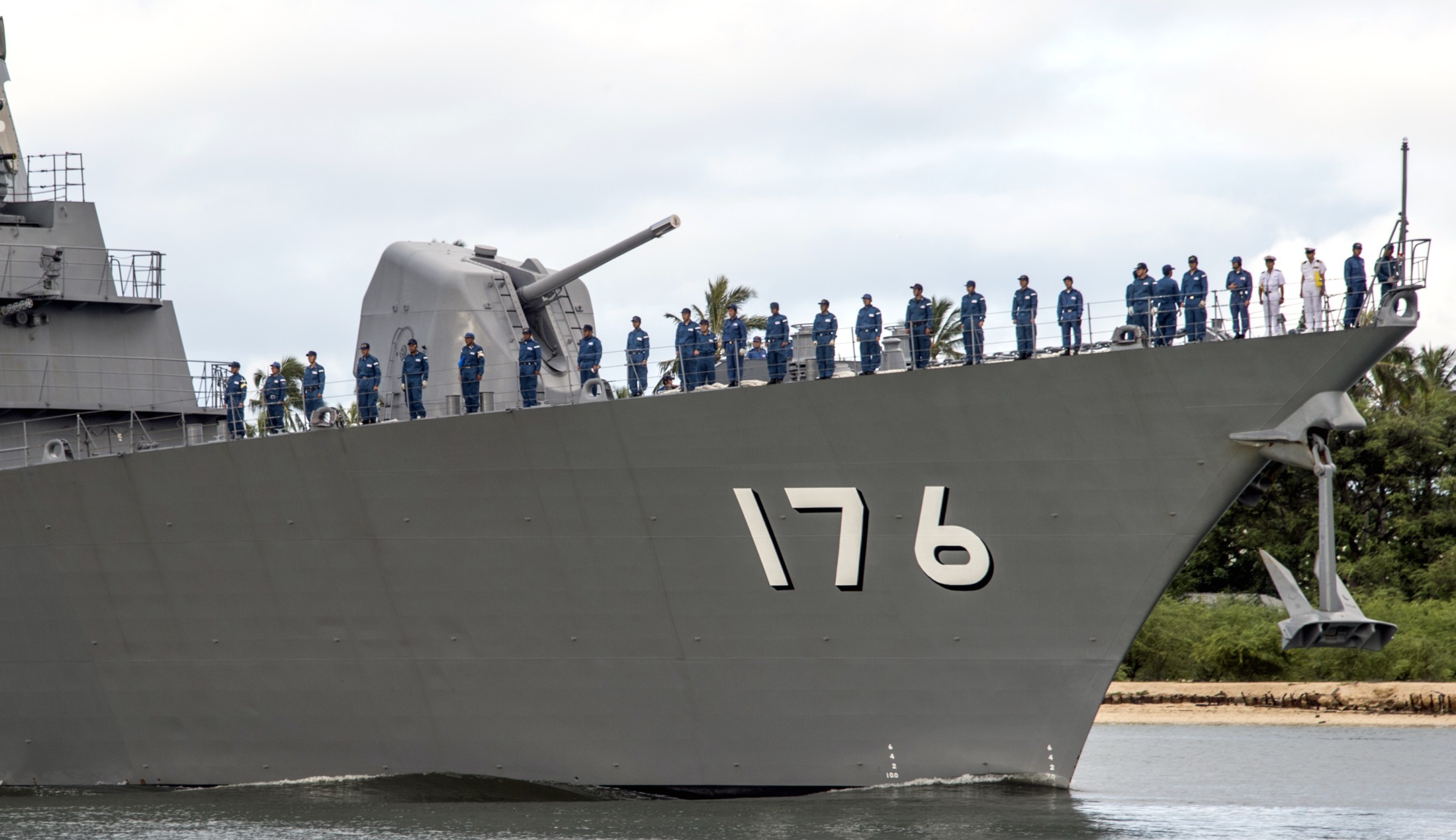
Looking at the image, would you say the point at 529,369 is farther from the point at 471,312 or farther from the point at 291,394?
the point at 291,394

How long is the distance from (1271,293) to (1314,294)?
377 millimetres

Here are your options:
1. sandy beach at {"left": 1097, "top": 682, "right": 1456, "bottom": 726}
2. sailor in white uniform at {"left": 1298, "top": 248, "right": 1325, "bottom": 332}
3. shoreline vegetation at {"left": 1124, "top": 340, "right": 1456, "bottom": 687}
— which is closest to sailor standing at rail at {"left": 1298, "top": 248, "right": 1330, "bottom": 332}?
sailor in white uniform at {"left": 1298, "top": 248, "right": 1325, "bottom": 332}

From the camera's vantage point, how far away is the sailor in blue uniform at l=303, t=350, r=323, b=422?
55.0ft

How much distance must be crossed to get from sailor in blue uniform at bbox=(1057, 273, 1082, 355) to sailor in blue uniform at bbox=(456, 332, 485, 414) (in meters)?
5.88

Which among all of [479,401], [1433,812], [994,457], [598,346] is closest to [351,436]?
[479,401]

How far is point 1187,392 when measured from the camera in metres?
13.4

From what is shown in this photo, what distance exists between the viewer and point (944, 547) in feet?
45.3

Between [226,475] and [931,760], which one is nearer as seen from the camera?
[931,760]

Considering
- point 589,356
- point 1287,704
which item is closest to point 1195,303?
point 589,356

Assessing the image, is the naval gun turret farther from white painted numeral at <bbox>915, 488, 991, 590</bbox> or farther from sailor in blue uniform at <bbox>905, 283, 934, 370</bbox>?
white painted numeral at <bbox>915, 488, 991, 590</bbox>

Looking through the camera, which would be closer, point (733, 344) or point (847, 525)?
point (847, 525)

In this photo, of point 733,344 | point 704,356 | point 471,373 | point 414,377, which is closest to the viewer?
point 733,344

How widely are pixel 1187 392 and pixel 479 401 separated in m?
6.99

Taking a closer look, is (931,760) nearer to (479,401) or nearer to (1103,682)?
(1103,682)
